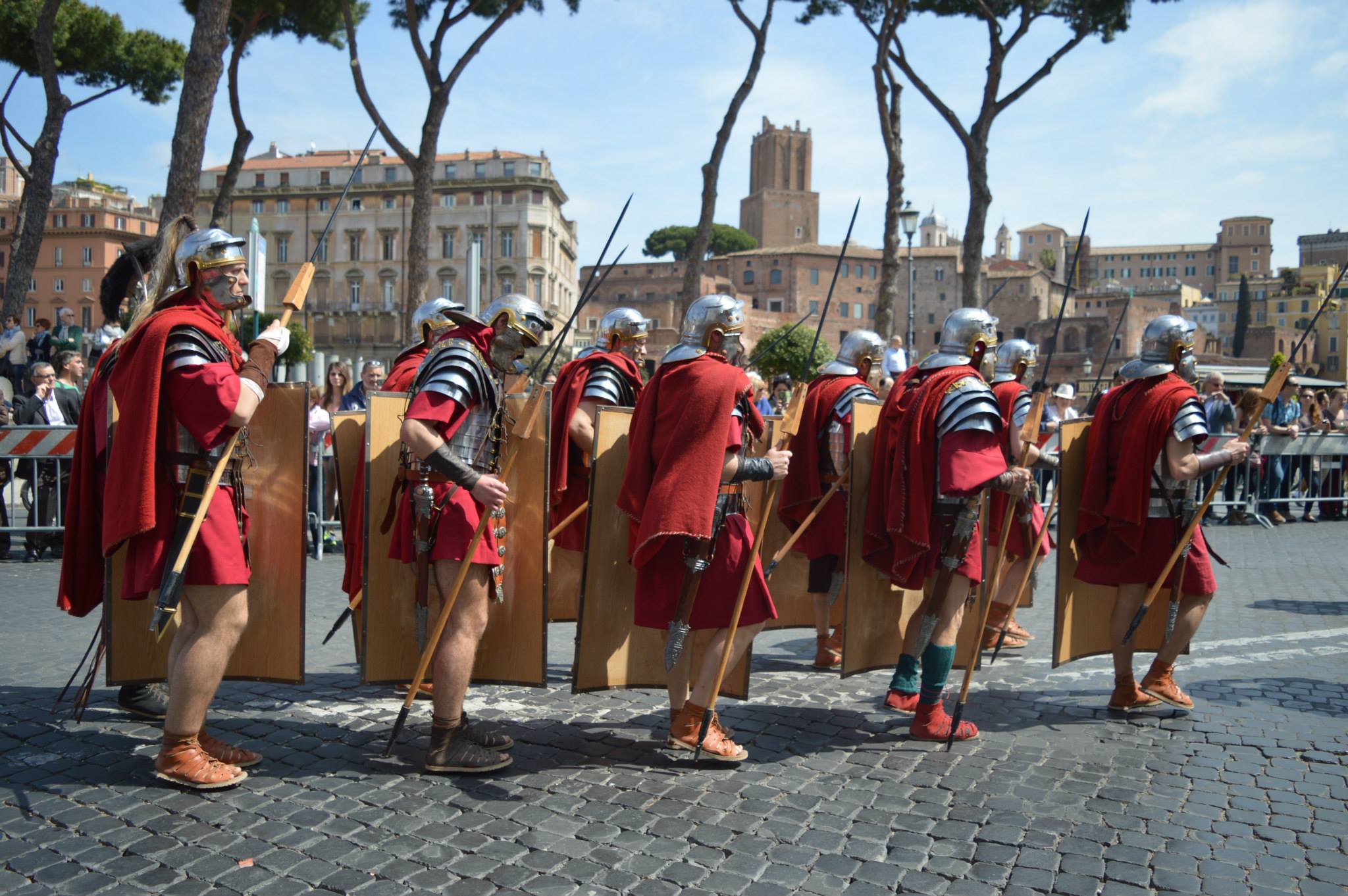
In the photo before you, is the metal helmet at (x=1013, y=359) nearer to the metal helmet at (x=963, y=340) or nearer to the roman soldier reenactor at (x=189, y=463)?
the metal helmet at (x=963, y=340)

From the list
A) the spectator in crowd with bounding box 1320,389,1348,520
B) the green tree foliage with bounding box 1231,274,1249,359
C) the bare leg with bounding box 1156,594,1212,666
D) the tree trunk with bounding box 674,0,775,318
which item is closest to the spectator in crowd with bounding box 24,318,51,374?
the tree trunk with bounding box 674,0,775,318

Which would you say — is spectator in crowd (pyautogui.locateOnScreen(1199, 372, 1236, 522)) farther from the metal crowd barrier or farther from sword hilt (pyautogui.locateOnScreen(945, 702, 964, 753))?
the metal crowd barrier

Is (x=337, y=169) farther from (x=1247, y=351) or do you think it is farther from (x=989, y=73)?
(x=1247, y=351)

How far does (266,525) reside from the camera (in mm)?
4652

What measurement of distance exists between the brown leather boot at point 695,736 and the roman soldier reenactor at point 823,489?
1806 mm

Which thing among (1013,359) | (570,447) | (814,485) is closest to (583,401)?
(570,447)

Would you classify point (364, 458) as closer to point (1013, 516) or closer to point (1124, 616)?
point (1124, 616)

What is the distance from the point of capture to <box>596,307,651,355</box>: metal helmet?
6.22 m

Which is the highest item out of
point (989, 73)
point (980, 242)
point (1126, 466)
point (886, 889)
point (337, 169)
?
point (337, 169)

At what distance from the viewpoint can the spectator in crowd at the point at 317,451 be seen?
1025 cm

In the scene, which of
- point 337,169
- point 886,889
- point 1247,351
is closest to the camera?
point 886,889

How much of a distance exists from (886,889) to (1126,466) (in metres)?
2.69

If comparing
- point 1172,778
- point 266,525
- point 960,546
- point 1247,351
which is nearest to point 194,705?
point 266,525

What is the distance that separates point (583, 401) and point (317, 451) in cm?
604
